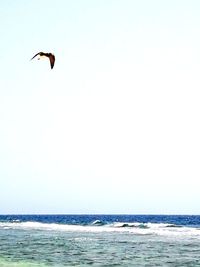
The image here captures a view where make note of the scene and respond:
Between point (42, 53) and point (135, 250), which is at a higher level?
point (42, 53)

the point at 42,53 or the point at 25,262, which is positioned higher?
the point at 42,53

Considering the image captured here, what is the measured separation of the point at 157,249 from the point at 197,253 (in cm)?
303

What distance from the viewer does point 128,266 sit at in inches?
768

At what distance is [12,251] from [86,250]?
4223mm

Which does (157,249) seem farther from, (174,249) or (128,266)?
(128,266)

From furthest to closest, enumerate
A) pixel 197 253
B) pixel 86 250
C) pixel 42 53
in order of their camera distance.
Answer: pixel 86 250 < pixel 197 253 < pixel 42 53

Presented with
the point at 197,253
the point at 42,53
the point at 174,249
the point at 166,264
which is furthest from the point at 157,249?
the point at 42,53

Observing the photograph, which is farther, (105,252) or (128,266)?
(105,252)

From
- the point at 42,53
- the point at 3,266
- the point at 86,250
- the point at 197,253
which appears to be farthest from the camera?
the point at 86,250

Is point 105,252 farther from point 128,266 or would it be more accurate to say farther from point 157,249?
point 128,266

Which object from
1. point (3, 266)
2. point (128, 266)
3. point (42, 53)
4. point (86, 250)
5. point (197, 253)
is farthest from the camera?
point (86, 250)

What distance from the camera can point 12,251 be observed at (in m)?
25.4

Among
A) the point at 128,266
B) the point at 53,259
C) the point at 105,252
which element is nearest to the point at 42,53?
the point at 128,266

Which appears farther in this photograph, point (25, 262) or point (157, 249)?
point (157, 249)
